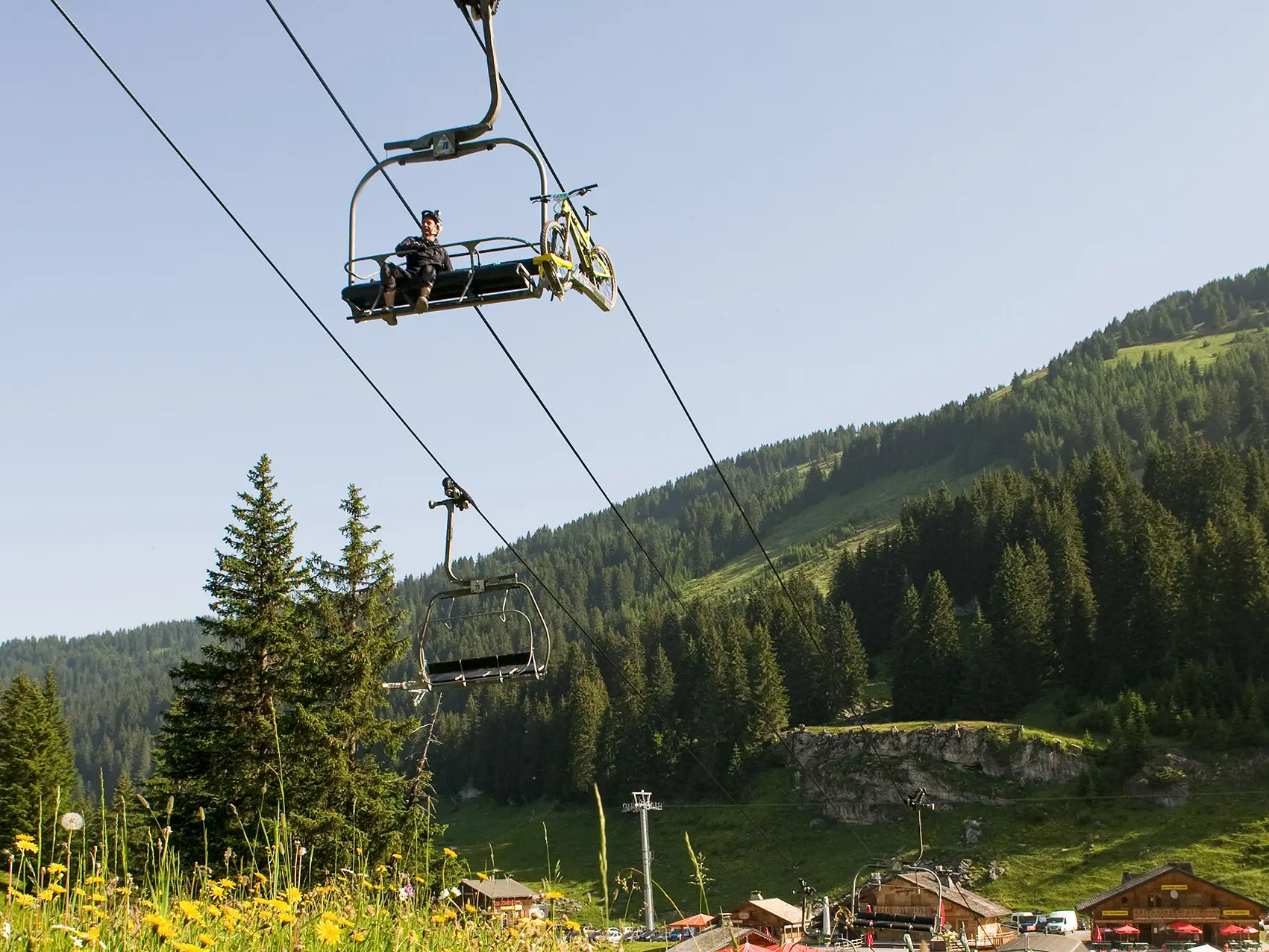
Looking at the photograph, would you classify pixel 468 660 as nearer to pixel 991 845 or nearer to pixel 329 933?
pixel 329 933

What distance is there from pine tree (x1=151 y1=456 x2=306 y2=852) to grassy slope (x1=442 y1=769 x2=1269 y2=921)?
29.7 m

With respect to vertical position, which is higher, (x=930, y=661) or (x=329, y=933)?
(x=329, y=933)

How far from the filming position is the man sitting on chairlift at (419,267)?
9.64 m

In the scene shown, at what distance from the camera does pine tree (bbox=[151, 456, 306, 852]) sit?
28.0 m

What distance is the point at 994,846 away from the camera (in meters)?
→ 71.8

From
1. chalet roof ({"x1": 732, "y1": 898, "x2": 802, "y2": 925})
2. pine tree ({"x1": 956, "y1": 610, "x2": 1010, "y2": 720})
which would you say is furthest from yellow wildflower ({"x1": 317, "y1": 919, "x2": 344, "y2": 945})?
pine tree ({"x1": 956, "y1": 610, "x2": 1010, "y2": 720})

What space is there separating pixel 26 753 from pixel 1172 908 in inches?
1897

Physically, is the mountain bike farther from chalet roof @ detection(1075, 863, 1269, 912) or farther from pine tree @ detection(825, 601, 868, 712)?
pine tree @ detection(825, 601, 868, 712)

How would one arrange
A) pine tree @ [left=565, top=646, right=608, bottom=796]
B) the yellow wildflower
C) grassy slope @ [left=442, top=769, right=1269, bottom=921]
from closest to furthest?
the yellow wildflower
grassy slope @ [left=442, top=769, right=1269, bottom=921]
pine tree @ [left=565, top=646, right=608, bottom=796]

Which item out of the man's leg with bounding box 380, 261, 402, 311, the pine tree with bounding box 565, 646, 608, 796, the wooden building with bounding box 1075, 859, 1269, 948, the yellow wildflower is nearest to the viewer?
the yellow wildflower

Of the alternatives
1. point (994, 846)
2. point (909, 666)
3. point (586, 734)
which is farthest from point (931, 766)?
point (586, 734)

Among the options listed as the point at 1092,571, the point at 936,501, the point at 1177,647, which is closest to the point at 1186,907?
the point at 1177,647

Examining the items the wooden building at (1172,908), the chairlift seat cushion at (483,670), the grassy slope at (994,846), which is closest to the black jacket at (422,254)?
the chairlift seat cushion at (483,670)

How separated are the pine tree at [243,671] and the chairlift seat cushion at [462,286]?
1931cm
